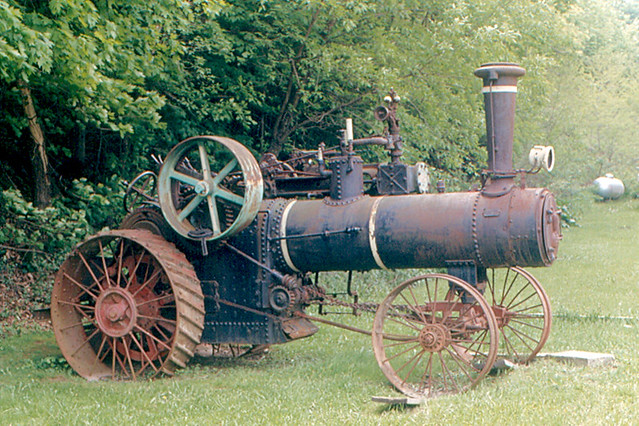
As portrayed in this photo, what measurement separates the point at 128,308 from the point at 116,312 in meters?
0.13

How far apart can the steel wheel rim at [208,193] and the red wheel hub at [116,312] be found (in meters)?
0.83

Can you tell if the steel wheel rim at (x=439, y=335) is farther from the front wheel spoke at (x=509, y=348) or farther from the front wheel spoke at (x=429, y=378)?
the front wheel spoke at (x=509, y=348)

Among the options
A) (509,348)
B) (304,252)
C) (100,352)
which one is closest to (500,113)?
(304,252)

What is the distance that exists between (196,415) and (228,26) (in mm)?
9219

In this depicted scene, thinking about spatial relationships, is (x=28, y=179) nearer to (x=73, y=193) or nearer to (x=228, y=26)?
(x=73, y=193)

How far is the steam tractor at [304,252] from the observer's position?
23.3 ft

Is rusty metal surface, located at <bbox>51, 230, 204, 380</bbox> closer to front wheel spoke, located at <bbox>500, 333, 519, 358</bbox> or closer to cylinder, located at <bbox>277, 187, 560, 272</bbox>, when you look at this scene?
cylinder, located at <bbox>277, 187, 560, 272</bbox>

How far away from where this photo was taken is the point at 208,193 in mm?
7898

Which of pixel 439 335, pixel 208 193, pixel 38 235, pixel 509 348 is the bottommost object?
pixel 509 348

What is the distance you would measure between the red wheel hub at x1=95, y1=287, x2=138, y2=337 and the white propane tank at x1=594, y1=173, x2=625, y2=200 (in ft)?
98.0

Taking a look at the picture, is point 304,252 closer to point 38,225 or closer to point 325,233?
point 325,233

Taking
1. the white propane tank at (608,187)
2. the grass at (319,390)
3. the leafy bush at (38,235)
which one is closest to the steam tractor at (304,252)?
the grass at (319,390)

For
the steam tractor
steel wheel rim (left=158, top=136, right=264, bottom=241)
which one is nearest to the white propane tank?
the steam tractor

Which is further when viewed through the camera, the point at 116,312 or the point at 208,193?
the point at 116,312
